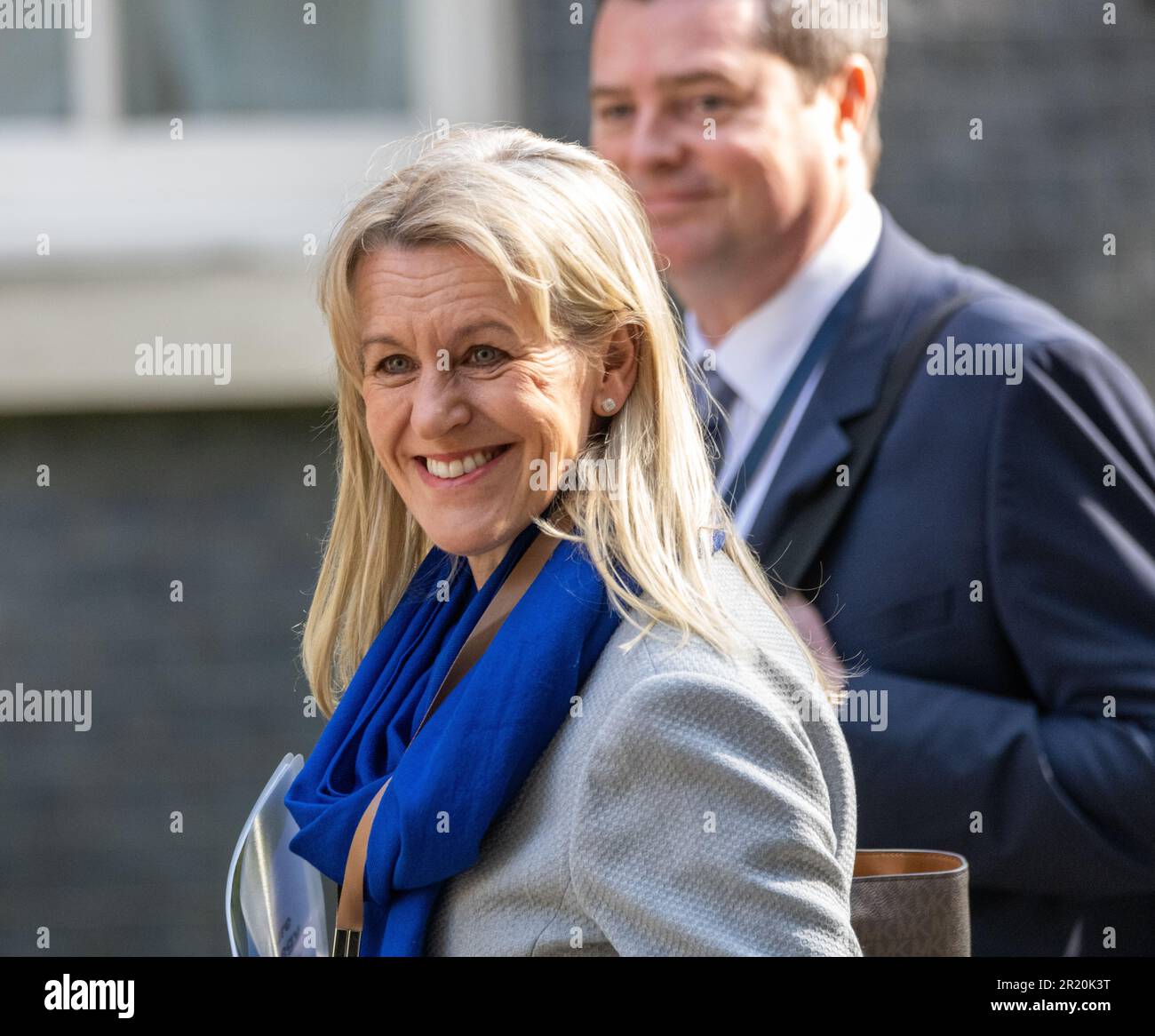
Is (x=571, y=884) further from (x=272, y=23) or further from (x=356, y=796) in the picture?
(x=272, y=23)

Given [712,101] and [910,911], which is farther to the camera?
[712,101]

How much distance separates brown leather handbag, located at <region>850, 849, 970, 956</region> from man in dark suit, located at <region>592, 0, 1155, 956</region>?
452mm

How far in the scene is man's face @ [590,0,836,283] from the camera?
2.71m

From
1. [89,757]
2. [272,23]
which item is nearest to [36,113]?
[272,23]

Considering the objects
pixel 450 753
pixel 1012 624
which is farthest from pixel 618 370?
pixel 1012 624

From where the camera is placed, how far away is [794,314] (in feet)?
8.87

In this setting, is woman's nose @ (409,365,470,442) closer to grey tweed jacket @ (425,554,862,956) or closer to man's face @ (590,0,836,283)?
grey tweed jacket @ (425,554,862,956)

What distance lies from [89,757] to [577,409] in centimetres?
357

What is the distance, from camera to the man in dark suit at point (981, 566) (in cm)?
231

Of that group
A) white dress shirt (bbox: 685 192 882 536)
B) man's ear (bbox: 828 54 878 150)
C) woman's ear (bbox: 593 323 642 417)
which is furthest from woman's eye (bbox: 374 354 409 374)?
man's ear (bbox: 828 54 878 150)

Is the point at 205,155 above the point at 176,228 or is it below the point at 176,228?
above

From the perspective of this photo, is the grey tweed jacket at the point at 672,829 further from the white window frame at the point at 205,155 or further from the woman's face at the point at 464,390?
the white window frame at the point at 205,155

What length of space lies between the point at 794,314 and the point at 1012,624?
69 centimetres

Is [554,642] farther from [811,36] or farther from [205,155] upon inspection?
[205,155]
